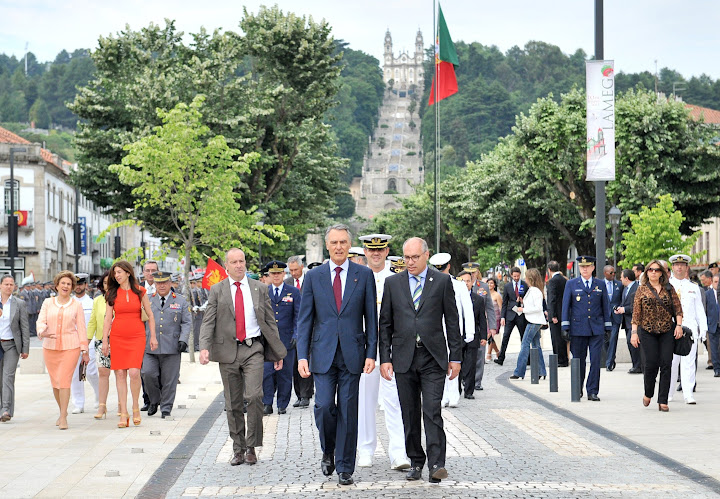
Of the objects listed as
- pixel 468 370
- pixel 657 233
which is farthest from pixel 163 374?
pixel 657 233

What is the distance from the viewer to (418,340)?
8.88 meters

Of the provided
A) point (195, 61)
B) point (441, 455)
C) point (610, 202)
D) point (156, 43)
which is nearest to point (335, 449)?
point (441, 455)

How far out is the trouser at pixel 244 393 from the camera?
32.5 feet

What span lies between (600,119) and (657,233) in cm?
2404

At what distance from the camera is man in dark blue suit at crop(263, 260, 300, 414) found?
46.4 ft

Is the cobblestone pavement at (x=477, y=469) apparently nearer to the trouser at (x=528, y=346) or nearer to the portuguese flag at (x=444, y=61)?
the trouser at (x=528, y=346)

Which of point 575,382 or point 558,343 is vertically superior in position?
point 558,343

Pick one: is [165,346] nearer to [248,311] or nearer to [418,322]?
[248,311]

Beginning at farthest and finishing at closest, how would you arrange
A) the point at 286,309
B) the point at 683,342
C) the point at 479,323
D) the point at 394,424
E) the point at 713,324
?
the point at 713,324 → the point at 479,323 → the point at 286,309 → the point at 683,342 → the point at 394,424

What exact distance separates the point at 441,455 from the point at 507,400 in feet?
23.9

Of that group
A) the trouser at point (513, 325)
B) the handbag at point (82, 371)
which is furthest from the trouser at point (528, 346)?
the handbag at point (82, 371)

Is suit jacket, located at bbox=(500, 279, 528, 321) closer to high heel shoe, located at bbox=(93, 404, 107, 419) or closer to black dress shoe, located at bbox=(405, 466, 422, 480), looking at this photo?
high heel shoe, located at bbox=(93, 404, 107, 419)

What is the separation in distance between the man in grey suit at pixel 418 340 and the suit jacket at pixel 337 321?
0.44 ft

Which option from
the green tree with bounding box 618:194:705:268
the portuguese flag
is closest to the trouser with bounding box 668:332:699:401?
the portuguese flag
